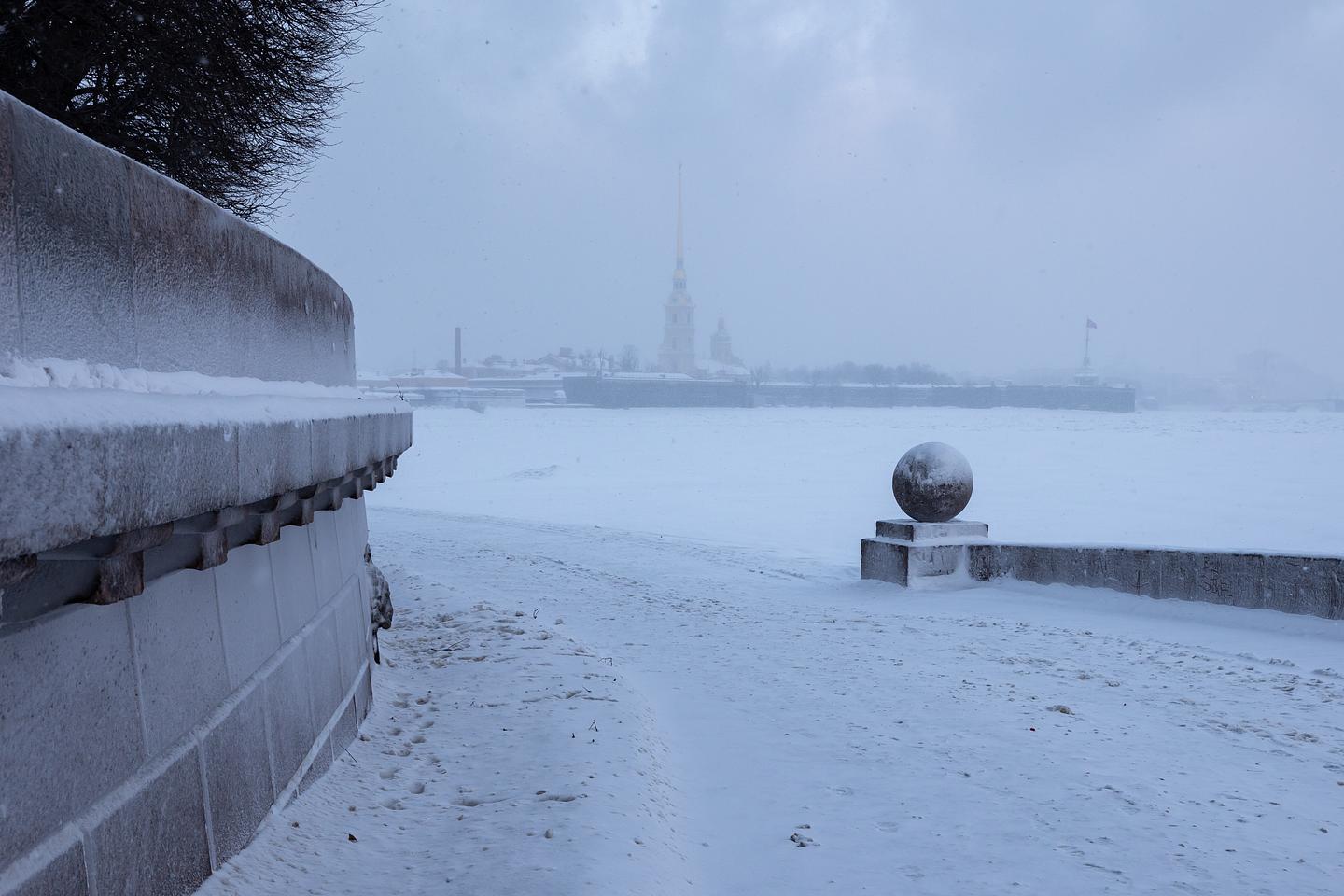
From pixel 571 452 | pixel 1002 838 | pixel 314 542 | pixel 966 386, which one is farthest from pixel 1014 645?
pixel 966 386

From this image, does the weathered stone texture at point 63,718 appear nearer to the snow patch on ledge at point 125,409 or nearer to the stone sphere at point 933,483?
the snow patch on ledge at point 125,409

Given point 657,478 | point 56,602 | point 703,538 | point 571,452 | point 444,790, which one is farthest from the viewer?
point 571,452

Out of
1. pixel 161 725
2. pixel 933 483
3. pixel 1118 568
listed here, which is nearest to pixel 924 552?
pixel 933 483

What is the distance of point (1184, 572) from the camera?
9273 mm

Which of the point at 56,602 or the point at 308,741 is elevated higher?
the point at 56,602

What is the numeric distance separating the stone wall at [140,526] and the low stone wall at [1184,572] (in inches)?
309

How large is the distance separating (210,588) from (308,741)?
4.67ft

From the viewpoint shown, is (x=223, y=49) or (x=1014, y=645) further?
(x=223, y=49)

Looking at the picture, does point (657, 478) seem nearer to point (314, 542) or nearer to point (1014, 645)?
point (1014, 645)

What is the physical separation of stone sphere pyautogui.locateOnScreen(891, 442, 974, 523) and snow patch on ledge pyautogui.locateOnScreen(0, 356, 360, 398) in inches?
318

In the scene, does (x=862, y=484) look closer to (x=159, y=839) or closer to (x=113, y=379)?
(x=159, y=839)

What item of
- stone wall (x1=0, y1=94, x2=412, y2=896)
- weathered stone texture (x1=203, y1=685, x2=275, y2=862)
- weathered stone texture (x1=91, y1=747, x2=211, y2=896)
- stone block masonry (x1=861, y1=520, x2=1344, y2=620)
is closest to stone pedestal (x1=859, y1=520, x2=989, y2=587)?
stone block masonry (x1=861, y1=520, x2=1344, y2=620)

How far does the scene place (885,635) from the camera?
8727mm

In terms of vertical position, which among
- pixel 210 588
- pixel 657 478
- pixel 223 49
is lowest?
pixel 657 478
